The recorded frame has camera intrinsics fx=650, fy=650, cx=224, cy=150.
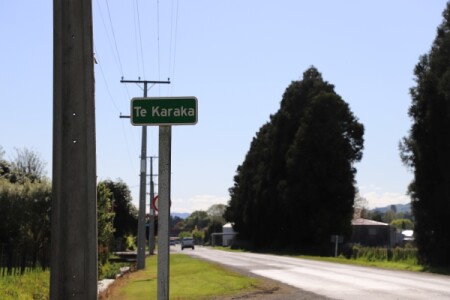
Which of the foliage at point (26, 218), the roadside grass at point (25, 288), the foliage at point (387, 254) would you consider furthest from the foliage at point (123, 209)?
the roadside grass at point (25, 288)

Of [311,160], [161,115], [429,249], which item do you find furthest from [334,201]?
[161,115]

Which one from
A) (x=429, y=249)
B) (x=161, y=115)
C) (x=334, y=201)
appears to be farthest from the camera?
(x=334, y=201)

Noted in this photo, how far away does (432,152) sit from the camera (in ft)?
122

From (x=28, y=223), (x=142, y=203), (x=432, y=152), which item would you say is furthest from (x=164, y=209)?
(x=432, y=152)

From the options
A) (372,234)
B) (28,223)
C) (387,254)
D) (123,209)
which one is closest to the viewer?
(28,223)

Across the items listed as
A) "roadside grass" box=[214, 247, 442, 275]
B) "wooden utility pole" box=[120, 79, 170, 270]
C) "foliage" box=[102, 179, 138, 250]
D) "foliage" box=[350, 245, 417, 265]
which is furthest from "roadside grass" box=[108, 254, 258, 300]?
"foliage" box=[102, 179, 138, 250]

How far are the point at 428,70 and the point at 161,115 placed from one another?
33.0 meters

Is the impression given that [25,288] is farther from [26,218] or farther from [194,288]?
[26,218]

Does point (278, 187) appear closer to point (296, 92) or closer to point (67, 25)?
point (296, 92)

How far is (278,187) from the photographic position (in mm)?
67750

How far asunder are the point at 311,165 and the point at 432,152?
25991mm

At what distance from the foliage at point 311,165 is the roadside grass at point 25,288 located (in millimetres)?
46530

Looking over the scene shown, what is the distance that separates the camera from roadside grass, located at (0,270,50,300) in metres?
12.4

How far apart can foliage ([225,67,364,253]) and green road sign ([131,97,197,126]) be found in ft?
176
